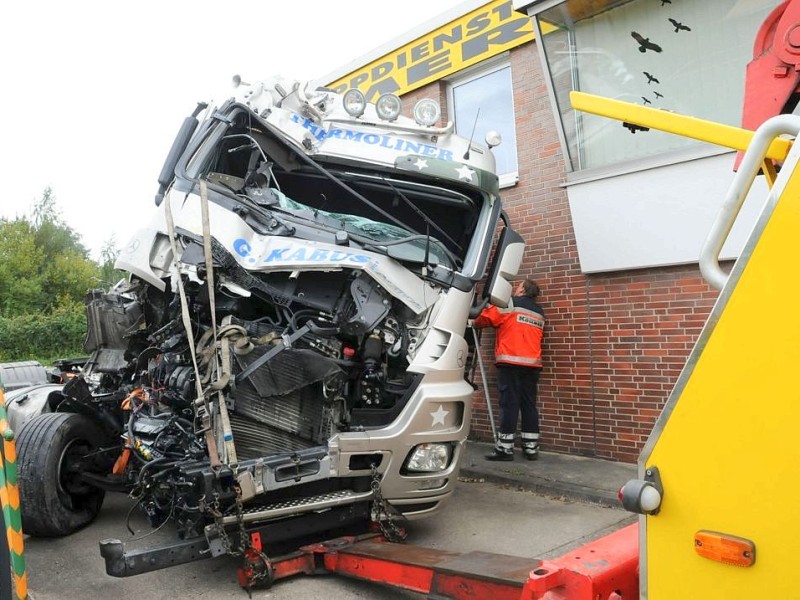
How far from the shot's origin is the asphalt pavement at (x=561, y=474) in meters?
5.77

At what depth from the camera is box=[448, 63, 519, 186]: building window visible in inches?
316

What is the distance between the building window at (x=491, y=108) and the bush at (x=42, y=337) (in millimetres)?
24893

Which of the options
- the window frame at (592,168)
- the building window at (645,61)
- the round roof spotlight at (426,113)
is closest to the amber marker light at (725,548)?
the round roof spotlight at (426,113)

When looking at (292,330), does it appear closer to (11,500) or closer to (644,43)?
(11,500)

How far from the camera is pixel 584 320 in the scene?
697 centimetres

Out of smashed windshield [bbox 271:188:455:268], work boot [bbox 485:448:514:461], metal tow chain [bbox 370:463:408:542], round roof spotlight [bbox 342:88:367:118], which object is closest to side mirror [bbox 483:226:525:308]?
smashed windshield [bbox 271:188:455:268]

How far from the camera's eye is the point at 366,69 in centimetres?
971

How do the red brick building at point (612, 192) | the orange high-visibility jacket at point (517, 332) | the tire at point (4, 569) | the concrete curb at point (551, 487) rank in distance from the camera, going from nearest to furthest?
the tire at point (4, 569) < the concrete curb at point (551, 487) < the red brick building at point (612, 192) < the orange high-visibility jacket at point (517, 332)

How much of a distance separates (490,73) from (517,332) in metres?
3.53

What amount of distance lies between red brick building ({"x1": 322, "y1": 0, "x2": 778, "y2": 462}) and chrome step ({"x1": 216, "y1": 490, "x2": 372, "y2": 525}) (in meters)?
3.48

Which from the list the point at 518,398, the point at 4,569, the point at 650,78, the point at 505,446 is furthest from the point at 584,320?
the point at 4,569

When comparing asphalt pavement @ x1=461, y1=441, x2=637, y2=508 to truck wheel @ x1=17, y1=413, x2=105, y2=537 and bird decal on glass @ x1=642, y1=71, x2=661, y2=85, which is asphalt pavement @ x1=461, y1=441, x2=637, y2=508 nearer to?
truck wheel @ x1=17, y1=413, x2=105, y2=537

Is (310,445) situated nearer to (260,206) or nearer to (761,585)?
(260,206)

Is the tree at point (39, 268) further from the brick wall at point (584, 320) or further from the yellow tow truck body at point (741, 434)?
the yellow tow truck body at point (741, 434)
